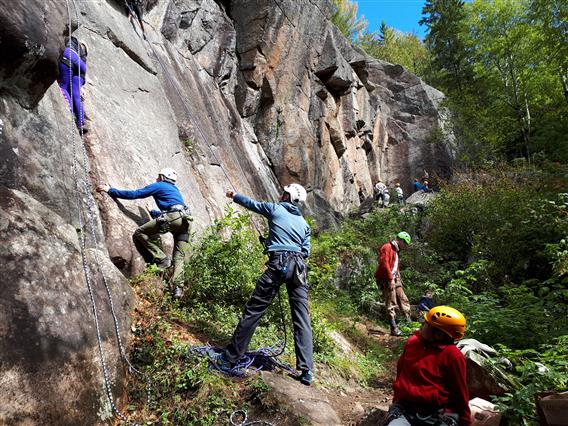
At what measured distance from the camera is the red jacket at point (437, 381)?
321cm

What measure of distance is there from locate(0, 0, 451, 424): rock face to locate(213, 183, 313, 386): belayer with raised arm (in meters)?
1.29

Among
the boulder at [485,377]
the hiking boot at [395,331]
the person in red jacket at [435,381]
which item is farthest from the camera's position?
the hiking boot at [395,331]

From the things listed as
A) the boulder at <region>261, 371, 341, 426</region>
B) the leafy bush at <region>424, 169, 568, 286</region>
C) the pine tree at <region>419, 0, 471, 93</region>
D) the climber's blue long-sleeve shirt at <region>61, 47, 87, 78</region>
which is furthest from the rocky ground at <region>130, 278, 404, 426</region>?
the pine tree at <region>419, 0, 471, 93</region>

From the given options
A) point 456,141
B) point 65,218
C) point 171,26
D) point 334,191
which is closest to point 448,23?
point 456,141

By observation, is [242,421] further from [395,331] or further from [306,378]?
[395,331]

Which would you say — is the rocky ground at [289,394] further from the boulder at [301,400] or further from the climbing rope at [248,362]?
the climbing rope at [248,362]

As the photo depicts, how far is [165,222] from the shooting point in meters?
6.41

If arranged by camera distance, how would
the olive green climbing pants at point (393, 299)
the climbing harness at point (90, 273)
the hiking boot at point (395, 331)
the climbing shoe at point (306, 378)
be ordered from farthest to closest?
the olive green climbing pants at point (393, 299)
the hiking boot at point (395, 331)
the climbing shoe at point (306, 378)
the climbing harness at point (90, 273)

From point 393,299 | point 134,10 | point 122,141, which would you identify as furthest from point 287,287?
point 134,10

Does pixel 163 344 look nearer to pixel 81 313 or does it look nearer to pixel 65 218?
pixel 81 313

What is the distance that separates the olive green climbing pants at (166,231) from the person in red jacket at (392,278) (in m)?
5.04

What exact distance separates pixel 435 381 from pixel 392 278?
21.9 feet

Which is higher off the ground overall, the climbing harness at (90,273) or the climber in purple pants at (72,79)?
the climber in purple pants at (72,79)

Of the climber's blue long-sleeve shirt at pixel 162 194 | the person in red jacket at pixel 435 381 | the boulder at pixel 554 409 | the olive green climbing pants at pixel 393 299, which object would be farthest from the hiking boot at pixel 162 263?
the olive green climbing pants at pixel 393 299
